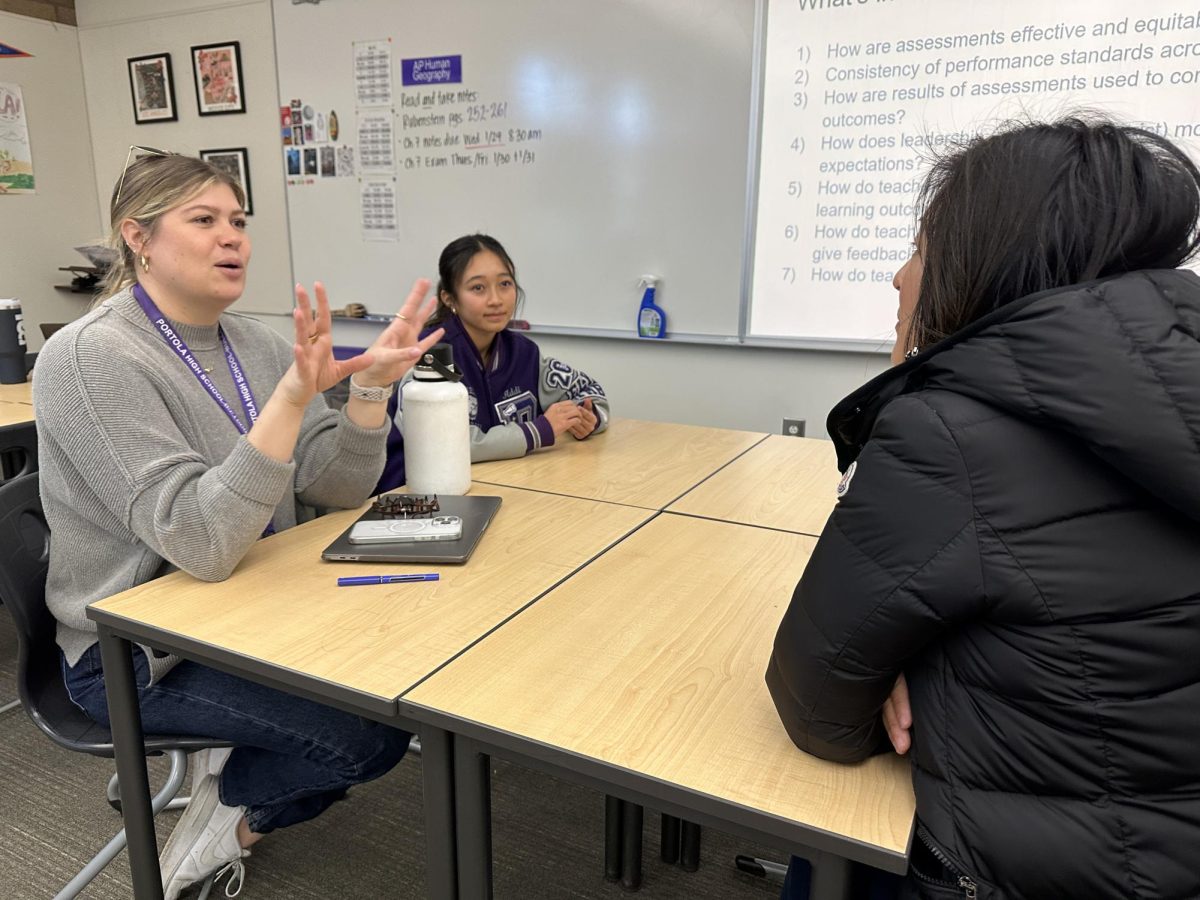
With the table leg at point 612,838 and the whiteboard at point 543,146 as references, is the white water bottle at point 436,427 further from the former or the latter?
the whiteboard at point 543,146

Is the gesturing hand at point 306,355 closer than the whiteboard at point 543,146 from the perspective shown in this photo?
Yes

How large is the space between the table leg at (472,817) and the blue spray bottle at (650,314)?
2.47 m

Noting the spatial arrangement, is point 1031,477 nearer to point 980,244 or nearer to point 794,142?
point 980,244

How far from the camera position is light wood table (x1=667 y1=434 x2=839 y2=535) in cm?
152

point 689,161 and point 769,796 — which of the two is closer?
point 769,796

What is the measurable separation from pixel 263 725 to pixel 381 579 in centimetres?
30

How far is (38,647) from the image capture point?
1.31 metres

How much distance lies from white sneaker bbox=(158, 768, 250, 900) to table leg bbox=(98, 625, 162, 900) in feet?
0.42

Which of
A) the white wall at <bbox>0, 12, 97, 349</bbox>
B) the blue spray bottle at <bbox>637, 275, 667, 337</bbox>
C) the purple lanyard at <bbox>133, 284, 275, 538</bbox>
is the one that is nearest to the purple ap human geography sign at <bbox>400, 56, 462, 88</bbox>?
the blue spray bottle at <bbox>637, 275, 667, 337</bbox>

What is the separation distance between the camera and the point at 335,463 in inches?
59.3

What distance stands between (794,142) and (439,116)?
1565mm

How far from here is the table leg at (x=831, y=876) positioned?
0.71m

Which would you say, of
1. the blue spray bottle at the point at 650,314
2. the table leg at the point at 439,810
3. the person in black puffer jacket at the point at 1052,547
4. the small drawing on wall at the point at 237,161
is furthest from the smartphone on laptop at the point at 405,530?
the small drawing on wall at the point at 237,161

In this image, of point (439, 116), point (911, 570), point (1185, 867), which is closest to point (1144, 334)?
point (911, 570)
